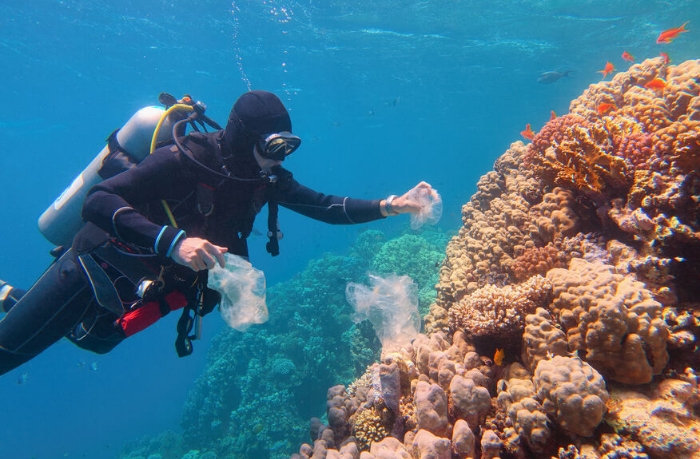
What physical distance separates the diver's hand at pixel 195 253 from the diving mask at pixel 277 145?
128 centimetres

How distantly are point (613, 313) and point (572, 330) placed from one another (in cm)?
41

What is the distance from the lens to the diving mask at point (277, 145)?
3.19 metres

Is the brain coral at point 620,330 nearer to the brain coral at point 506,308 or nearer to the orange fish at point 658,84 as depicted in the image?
the brain coral at point 506,308

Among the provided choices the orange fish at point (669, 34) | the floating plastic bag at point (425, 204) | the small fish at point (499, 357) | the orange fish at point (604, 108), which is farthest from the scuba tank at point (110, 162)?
the orange fish at point (669, 34)

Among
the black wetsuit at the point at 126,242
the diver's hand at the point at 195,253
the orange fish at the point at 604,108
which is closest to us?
the diver's hand at the point at 195,253

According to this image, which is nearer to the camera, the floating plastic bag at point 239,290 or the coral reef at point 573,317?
the coral reef at point 573,317

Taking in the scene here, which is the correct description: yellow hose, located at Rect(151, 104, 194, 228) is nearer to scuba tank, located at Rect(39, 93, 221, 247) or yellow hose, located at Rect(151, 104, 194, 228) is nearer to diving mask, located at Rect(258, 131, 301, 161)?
scuba tank, located at Rect(39, 93, 221, 247)

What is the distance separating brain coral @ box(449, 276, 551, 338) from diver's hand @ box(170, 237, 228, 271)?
8.29 feet

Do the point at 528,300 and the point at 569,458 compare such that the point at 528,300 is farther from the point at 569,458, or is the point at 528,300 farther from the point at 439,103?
the point at 439,103

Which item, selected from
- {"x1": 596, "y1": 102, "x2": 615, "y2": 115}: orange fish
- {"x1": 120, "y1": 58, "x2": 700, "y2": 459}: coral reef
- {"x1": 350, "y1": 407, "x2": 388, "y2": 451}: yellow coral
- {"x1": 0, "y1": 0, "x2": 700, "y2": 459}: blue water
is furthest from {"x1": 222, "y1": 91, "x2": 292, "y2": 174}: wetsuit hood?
{"x1": 0, "y1": 0, "x2": 700, "y2": 459}: blue water

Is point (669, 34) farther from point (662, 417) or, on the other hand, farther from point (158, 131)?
point (158, 131)

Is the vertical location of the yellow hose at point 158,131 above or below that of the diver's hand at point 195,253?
above

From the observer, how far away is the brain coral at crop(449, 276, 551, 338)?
296 cm

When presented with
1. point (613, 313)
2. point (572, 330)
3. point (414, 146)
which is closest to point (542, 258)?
point (572, 330)
